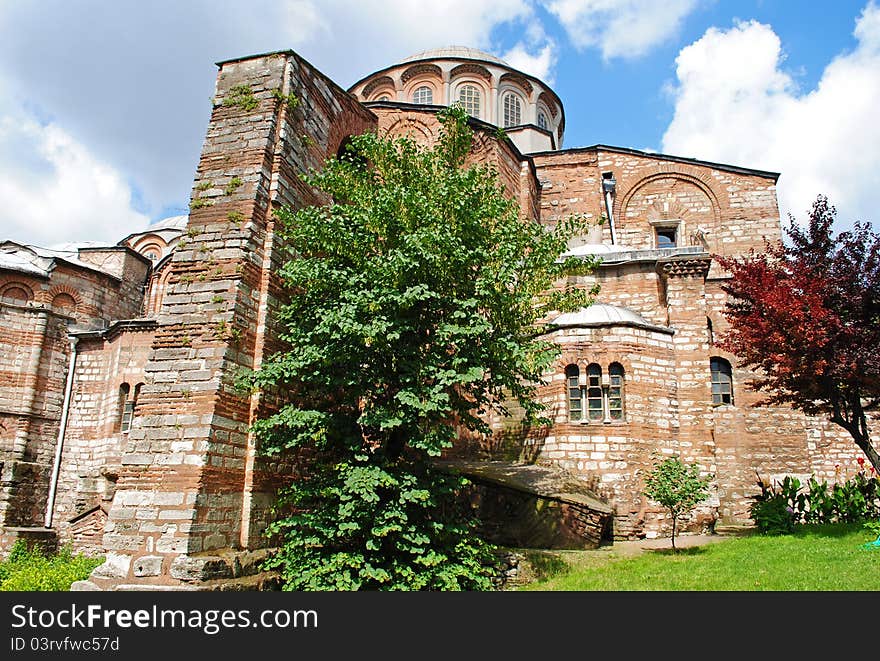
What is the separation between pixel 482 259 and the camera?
318 inches

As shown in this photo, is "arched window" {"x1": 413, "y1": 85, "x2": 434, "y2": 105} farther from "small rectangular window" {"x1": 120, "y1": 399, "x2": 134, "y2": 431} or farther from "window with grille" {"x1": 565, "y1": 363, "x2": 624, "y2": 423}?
"window with grille" {"x1": 565, "y1": 363, "x2": 624, "y2": 423}

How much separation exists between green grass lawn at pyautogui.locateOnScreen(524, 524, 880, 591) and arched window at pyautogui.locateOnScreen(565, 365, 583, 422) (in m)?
3.47

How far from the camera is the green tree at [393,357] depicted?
295 inches

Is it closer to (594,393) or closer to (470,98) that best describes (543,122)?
(470,98)

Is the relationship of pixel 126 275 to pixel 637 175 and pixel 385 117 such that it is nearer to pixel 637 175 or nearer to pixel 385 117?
pixel 385 117

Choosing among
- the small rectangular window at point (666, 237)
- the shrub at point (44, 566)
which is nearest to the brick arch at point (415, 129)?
the small rectangular window at point (666, 237)

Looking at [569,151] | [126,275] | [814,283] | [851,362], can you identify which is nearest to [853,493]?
[851,362]

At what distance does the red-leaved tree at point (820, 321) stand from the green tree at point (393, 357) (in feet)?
13.6

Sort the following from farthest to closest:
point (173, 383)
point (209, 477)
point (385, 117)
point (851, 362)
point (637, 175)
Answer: point (637, 175)
point (385, 117)
point (851, 362)
point (173, 383)
point (209, 477)

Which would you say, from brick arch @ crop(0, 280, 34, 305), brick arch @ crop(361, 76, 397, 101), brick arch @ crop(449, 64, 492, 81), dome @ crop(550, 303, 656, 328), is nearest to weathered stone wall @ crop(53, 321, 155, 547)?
brick arch @ crop(0, 280, 34, 305)

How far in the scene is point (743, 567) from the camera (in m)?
8.85

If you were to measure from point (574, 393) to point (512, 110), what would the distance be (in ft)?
59.9

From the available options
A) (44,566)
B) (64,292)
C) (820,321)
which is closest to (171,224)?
(64,292)
